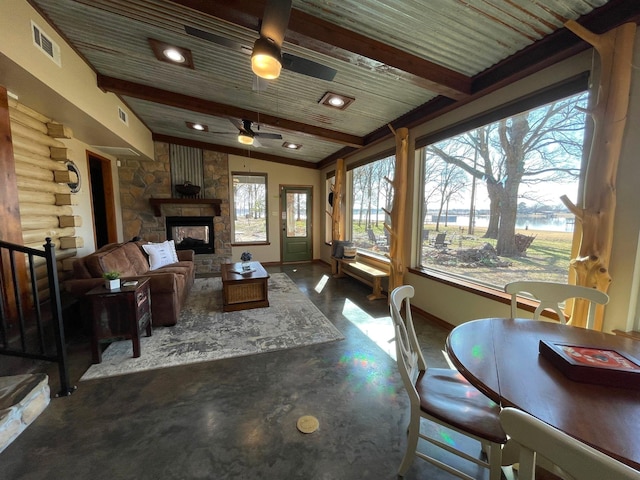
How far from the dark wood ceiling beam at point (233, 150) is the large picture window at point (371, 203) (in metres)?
1.76

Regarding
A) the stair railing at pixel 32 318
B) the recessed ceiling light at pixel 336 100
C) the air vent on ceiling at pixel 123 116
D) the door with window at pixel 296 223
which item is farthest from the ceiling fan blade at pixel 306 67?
the door with window at pixel 296 223

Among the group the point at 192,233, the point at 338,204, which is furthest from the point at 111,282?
the point at 338,204

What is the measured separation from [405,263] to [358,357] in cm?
170

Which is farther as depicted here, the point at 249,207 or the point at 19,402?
the point at 249,207

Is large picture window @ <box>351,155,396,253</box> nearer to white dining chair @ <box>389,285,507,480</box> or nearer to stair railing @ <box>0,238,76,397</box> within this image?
white dining chair @ <box>389,285,507,480</box>

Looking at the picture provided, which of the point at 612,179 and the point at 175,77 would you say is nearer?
the point at 612,179

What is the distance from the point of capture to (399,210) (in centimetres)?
374

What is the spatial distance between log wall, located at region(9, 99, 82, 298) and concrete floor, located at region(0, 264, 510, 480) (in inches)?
59.1

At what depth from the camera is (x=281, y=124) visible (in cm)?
421

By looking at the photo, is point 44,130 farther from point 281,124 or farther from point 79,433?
point 79,433

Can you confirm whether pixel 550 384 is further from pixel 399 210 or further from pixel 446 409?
pixel 399 210

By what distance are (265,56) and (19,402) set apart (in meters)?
2.56

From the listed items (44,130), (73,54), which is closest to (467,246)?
(73,54)

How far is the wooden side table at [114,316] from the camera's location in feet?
7.70
